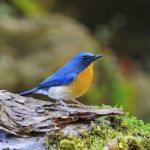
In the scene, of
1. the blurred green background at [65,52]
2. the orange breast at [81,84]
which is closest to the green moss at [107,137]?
the orange breast at [81,84]

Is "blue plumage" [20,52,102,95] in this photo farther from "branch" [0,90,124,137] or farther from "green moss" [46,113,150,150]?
"green moss" [46,113,150,150]

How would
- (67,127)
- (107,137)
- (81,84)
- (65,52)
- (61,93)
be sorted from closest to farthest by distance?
(107,137), (67,127), (81,84), (61,93), (65,52)

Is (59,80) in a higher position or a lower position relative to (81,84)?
higher

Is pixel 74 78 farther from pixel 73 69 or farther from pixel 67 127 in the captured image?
pixel 67 127

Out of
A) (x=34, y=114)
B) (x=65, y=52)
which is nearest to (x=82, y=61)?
(x=34, y=114)

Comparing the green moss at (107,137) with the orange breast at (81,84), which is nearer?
the green moss at (107,137)

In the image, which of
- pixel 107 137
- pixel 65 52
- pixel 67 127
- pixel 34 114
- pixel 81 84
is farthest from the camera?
pixel 65 52

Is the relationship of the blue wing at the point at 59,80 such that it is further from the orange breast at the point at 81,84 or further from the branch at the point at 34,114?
the branch at the point at 34,114
